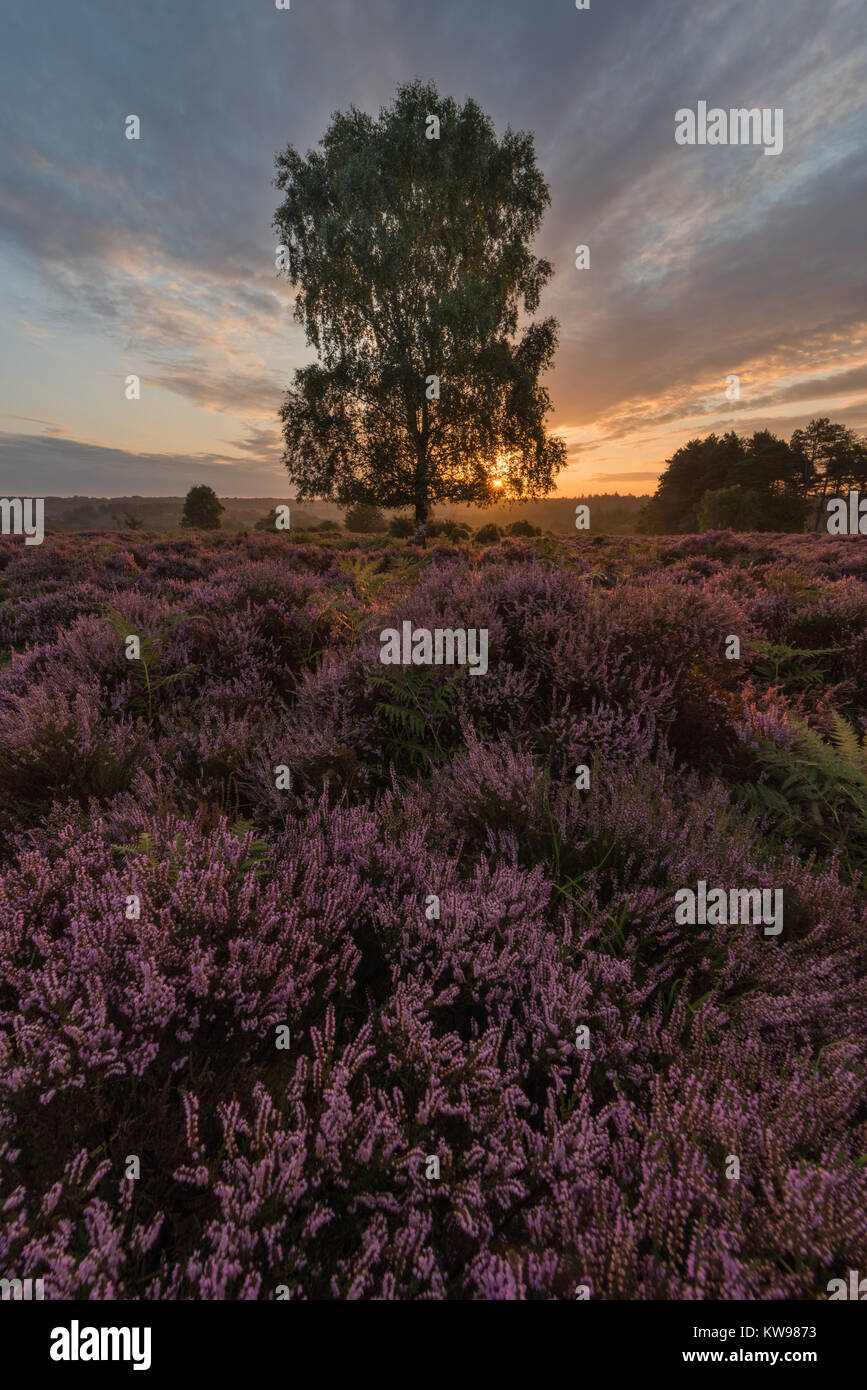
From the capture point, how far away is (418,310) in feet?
71.3

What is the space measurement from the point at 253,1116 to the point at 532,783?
1545 millimetres

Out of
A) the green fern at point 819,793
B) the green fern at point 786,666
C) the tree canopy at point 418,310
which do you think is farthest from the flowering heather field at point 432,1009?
the tree canopy at point 418,310

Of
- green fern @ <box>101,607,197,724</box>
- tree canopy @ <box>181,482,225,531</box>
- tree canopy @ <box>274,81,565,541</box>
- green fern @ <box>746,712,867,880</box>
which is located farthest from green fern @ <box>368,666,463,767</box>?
tree canopy @ <box>181,482,225,531</box>

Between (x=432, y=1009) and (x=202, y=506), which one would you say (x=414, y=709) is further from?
(x=202, y=506)

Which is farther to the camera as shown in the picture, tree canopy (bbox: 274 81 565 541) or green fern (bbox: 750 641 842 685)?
tree canopy (bbox: 274 81 565 541)

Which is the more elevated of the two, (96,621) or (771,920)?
(96,621)

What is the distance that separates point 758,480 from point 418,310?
2201 inches

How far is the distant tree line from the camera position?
56.2 m

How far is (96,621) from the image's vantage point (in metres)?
4.92

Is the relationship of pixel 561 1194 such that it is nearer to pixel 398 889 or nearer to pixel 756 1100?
pixel 756 1100

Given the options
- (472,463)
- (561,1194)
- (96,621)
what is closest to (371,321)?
(472,463)

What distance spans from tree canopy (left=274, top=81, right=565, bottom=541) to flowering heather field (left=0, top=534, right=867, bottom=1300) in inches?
730

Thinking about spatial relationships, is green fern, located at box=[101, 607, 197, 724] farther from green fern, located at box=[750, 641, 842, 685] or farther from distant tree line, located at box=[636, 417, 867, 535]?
distant tree line, located at box=[636, 417, 867, 535]

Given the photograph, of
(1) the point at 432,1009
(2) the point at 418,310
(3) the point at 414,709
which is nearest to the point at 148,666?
(3) the point at 414,709
